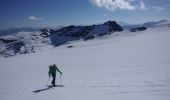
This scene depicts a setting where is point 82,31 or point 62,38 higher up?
point 82,31

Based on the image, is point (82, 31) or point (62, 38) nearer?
point (82, 31)

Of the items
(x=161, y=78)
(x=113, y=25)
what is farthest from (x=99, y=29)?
(x=161, y=78)

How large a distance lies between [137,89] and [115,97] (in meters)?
1.97

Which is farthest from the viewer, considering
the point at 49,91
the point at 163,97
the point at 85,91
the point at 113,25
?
the point at 113,25

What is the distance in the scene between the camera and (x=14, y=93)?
1589cm

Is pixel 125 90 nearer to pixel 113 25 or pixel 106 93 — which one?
pixel 106 93

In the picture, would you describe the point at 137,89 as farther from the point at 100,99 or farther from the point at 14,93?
the point at 14,93

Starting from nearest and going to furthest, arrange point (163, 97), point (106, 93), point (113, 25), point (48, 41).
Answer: point (163, 97) → point (106, 93) → point (113, 25) → point (48, 41)

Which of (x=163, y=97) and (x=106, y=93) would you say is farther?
(x=106, y=93)

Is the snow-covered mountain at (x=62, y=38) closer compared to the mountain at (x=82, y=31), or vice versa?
the snow-covered mountain at (x=62, y=38)

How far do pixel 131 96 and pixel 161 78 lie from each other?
470 centimetres

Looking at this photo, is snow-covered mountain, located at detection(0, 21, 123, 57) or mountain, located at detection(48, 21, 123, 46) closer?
snow-covered mountain, located at detection(0, 21, 123, 57)

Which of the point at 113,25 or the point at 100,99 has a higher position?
the point at 113,25

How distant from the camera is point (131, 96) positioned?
502 inches
